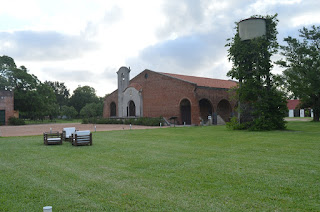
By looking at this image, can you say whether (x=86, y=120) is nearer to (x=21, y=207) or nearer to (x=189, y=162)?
(x=189, y=162)

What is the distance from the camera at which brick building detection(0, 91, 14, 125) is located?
1860 inches

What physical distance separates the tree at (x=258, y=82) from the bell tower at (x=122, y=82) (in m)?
23.0

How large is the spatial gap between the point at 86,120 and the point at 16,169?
4001 centimetres

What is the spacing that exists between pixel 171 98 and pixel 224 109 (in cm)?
794

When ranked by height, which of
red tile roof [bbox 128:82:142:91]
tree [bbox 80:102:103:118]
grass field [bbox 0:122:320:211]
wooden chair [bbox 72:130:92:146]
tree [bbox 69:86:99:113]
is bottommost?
grass field [bbox 0:122:320:211]

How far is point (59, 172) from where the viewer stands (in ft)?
27.0

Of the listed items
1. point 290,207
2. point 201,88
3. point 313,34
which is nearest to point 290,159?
point 290,207

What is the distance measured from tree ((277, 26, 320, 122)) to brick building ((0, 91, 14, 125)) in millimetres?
40041

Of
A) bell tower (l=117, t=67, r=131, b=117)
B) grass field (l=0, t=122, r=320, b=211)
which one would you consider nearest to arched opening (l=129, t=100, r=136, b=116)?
bell tower (l=117, t=67, r=131, b=117)

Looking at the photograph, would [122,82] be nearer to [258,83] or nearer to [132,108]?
[132,108]

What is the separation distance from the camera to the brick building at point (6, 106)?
4725cm

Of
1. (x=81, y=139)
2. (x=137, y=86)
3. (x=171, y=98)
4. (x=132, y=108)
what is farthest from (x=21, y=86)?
(x=81, y=139)

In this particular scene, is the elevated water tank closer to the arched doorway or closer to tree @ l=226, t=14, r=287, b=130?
tree @ l=226, t=14, r=287, b=130

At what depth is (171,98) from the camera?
3909 centimetres
